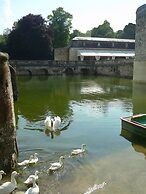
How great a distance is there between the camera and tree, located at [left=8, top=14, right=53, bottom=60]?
57469 millimetres

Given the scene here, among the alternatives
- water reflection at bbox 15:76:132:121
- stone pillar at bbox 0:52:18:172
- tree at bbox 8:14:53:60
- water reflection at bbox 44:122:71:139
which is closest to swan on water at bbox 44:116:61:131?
water reflection at bbox 44:122:71:139

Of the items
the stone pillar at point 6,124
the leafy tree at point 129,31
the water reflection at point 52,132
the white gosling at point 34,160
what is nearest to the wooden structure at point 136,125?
the water reflection at point 52,132

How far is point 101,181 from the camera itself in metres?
10.6

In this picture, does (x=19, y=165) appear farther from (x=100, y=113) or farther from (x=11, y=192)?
(x=100, y=113)

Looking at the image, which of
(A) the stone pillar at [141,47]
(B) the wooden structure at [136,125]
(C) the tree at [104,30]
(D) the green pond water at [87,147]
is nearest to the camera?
(D) the green pond water at [87,147]

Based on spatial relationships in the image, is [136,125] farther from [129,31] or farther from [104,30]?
[104,30]

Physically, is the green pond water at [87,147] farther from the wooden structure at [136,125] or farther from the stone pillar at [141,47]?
the stone pillar at [141,47]

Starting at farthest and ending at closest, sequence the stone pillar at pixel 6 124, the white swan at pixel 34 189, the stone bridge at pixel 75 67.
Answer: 1. the stone bridge at pixel 75 67
2. the stone pillar at pixel 6 124
3. the white swan at pixel 34 189

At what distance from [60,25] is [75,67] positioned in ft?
56.6

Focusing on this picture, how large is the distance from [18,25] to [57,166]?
50394mm

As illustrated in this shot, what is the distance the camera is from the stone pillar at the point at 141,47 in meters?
41.7

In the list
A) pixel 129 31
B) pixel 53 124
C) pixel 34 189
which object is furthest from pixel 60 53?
pixel 34 189

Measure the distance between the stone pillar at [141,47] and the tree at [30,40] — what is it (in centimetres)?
1964

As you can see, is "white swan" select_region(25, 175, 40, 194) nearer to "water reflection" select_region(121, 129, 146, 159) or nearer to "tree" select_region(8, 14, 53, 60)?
"water reflection" select_region(121, 129, 146, 159)
